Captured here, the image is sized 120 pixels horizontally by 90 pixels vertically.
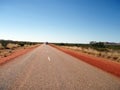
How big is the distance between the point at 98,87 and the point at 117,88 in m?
0.70

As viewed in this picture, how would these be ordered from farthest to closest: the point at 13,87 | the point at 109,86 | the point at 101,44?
the point at 101,44 → the point at 109,86 → the point at 13,87

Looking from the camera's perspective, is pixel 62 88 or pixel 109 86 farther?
pixel 109 86

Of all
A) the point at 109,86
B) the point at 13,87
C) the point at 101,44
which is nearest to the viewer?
the point at 13,87

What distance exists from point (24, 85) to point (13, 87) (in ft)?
1.55

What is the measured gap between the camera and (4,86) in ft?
21.2

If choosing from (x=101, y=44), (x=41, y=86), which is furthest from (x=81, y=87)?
(x=101, y=44)

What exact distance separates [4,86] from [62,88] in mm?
2139

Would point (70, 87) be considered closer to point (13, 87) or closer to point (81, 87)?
point (81, 87)

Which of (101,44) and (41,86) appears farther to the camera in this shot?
(101,44)

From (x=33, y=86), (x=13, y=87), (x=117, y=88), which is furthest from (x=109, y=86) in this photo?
(x=13, y=87)

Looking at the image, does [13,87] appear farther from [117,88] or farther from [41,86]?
[117,88]

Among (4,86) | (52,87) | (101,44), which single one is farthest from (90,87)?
(101,44)

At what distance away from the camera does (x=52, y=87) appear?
6.48 meters

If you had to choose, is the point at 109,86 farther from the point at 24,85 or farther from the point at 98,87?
the point at 24,85
